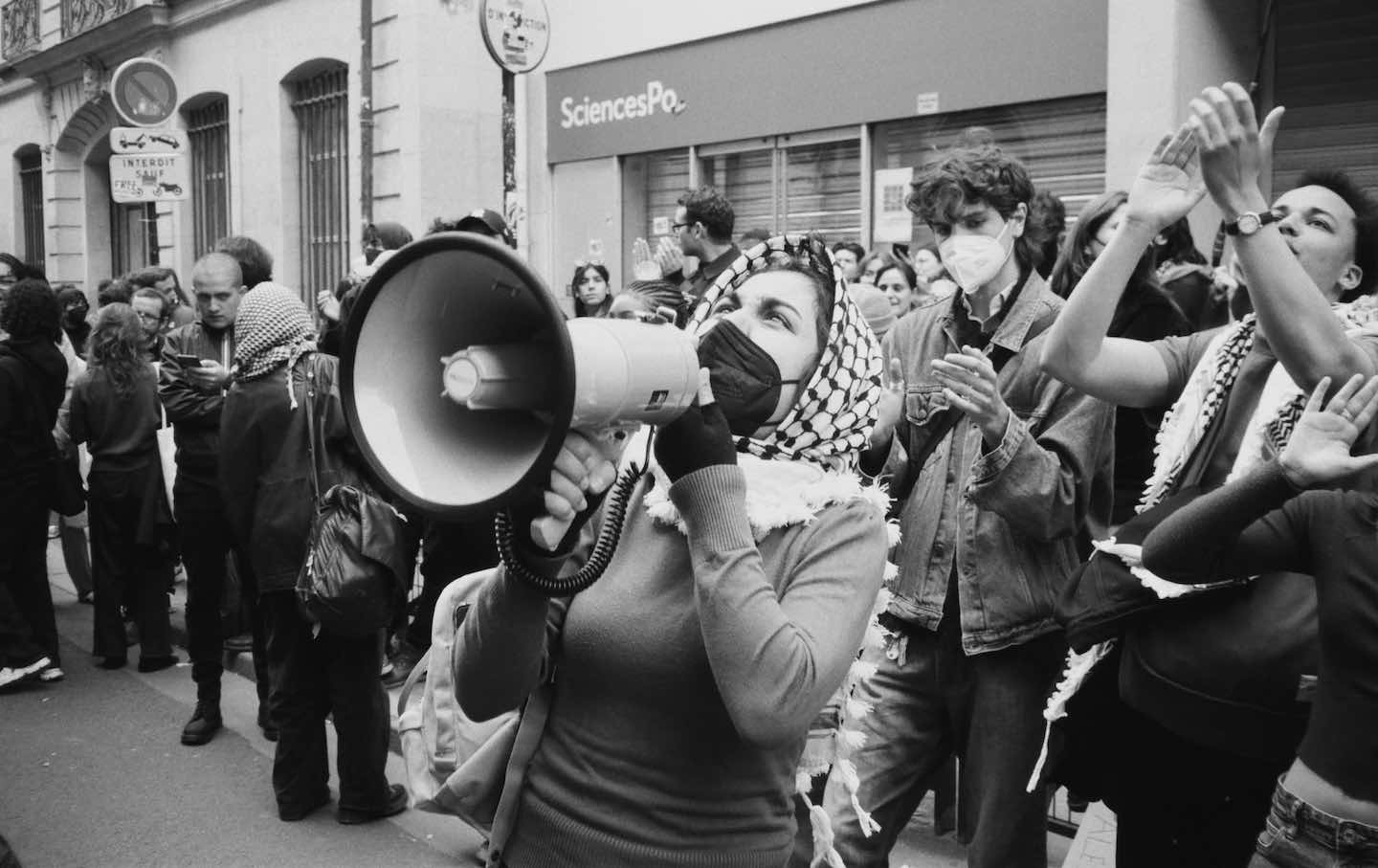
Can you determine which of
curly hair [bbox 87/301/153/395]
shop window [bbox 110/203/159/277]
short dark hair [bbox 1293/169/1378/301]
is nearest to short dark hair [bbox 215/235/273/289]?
curly hair [bbox 87/301/153/395]

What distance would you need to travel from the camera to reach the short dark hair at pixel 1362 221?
2766 millimetres

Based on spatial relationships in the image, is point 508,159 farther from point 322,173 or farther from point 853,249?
point 322,173

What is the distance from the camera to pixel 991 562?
10.4 ft

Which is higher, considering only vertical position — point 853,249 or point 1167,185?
point 853,249

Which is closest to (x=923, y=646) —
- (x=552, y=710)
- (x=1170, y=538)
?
(x=1170, y=538)

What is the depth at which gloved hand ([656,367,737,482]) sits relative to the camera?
1.76 metres

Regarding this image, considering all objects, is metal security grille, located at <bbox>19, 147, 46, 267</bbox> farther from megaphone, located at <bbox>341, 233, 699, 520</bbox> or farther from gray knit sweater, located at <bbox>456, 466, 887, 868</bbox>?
megaphone, located at <bbox>341, 233, 699, 520</bbox>

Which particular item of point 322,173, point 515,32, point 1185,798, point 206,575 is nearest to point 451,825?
point 206,575

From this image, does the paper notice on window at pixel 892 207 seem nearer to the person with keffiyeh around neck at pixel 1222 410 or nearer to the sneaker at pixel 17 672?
the sneaker at pixel 17 672

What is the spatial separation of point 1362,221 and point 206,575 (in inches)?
191

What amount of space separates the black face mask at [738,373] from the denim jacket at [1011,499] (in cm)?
100

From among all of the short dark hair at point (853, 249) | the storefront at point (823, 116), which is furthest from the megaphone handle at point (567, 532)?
the storefront at point (823, 116)

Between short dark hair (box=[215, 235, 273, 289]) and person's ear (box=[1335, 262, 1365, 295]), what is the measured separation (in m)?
5.02

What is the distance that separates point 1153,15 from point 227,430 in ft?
18.7
